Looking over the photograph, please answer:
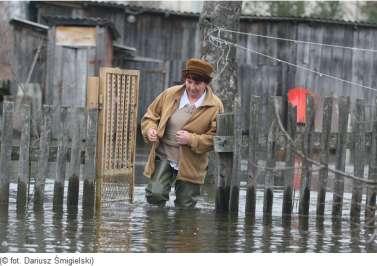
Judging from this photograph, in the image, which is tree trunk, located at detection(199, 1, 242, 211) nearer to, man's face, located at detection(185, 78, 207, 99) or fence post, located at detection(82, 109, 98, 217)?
man's face, located at detection(185, 78, 207, 99)

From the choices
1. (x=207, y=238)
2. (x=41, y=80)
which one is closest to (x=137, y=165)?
(x=41, y=80)

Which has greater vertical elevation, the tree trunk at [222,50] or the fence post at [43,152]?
the tree trunk at [222,50]

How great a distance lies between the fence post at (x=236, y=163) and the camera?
9.88m

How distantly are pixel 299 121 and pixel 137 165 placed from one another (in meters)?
7.94

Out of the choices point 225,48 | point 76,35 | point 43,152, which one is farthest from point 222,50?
point 76,35

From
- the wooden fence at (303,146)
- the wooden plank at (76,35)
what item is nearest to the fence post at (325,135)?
the wooden fence at (303,146)

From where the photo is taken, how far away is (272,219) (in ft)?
32.0

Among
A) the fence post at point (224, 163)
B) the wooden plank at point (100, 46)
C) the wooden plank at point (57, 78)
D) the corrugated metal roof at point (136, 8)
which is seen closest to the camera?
the fence post at point (224, 163)

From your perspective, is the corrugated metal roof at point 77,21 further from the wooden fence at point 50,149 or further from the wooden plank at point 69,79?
the wooden fence at point 50,149

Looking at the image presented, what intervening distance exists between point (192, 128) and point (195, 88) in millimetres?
395

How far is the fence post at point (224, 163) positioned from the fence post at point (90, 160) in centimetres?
119

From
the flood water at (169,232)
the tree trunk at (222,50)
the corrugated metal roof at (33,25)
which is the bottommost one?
the flood water at (169,232)

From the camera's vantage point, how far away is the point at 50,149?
9875 mm

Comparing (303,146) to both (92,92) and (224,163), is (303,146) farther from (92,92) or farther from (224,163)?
(92,92)
